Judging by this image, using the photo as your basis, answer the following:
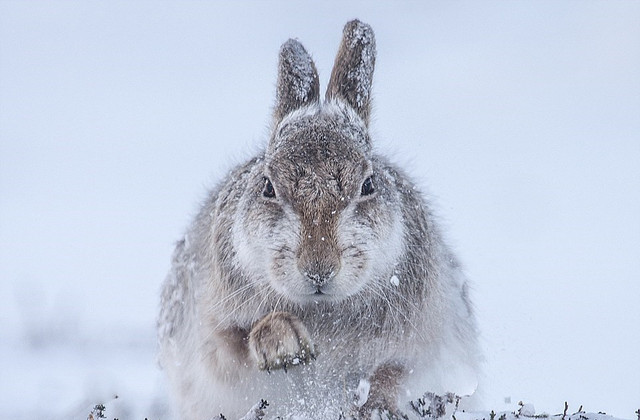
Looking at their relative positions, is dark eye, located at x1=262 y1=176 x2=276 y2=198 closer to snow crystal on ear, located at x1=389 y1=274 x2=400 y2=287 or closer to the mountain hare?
the mountain hare

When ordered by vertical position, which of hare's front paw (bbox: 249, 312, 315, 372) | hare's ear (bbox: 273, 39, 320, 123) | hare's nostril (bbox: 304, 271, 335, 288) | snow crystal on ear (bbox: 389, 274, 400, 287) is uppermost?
hare's ear (bbox: 273, 39, 320, 123)

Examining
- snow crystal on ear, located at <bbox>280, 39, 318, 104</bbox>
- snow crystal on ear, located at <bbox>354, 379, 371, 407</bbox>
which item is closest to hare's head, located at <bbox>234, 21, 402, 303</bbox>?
snow crystal on ear, located at <bbox>280, 39, 318, 104</bbox>

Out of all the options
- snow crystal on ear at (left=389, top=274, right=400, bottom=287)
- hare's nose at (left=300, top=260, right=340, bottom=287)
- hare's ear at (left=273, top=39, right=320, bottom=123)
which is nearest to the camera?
hare's nose at (left=300, top=260, right=340, bottom=287)

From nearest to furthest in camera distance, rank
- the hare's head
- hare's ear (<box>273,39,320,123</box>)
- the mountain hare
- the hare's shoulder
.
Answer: the hare's head → the mountain hare → the hare's shoulder → hare's ear (<box>273,39,320,123</box>)

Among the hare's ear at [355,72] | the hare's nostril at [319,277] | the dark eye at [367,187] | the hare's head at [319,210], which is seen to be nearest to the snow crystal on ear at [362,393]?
the hare's head at [319,210]

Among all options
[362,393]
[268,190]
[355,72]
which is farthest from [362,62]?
[362,393]

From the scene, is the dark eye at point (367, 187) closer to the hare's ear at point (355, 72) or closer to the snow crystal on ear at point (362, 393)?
the hare's ear at point (355, 72)
